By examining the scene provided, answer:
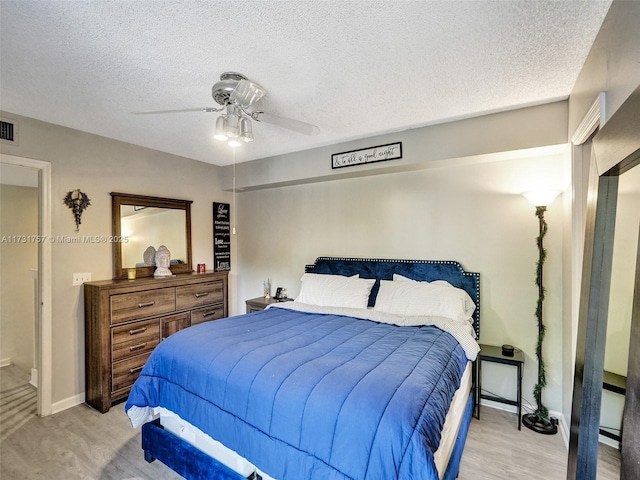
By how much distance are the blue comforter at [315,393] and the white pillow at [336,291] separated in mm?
726

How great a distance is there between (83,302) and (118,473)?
169 centimetres

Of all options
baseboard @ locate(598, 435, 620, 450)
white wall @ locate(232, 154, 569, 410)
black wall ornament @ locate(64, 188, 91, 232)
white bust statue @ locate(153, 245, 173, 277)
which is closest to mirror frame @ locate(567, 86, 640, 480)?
baseboard @ locate(598, 435, 620, 450)

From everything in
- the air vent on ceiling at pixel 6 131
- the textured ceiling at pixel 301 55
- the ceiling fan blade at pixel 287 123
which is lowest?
the air vent on ceiling at pixel 6 131

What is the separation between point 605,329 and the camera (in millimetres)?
1025

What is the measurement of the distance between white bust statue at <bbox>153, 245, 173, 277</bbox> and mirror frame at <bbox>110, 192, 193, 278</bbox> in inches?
5.6

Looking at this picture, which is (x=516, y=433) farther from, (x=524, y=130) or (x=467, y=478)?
(x=524, y=130)

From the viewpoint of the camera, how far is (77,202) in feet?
9.69

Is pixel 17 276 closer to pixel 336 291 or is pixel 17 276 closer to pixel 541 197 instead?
pixel 336 291

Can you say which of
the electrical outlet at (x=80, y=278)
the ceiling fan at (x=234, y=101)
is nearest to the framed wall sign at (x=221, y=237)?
the electrical outlet at (x=80, y=278)

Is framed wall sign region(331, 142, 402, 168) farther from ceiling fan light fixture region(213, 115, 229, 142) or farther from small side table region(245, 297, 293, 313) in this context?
small side table region(245, 297, 293, 313)

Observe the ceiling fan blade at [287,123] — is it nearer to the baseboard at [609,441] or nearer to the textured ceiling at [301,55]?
the textured ceiling at [301,55]

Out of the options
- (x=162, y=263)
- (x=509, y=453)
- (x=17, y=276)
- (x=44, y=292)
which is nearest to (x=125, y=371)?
(x=44, y=292)

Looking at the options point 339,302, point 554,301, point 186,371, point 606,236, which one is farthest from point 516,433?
point 186,371

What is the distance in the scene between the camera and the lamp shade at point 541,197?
2.35 m
